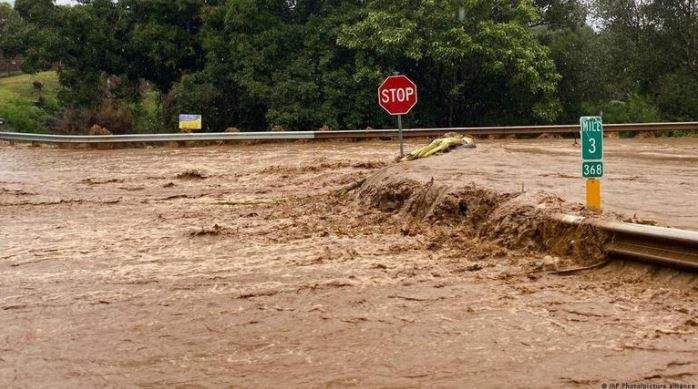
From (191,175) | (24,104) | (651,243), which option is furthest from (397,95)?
(24,104)

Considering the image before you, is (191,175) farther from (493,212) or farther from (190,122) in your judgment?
(190,122)

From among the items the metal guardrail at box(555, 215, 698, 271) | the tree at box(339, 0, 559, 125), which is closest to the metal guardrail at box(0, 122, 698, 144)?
the tree at box(339, 0, 559, 125)

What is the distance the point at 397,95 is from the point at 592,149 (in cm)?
768

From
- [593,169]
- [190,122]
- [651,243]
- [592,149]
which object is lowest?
[651,243]

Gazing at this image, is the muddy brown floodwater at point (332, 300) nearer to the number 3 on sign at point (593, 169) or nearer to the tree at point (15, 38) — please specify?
the number 3 on sign at point (593, 169)

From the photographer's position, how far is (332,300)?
544 centimetres

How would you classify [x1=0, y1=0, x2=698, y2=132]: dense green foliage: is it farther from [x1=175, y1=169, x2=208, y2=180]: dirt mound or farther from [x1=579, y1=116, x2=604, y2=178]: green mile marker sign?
[x1=579, y1=116, x2=604, y2=178]: green mile marker sign

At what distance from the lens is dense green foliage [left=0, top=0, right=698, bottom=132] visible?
2867cm

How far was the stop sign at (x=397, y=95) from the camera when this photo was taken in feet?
44.9

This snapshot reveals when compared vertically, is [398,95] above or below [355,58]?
below

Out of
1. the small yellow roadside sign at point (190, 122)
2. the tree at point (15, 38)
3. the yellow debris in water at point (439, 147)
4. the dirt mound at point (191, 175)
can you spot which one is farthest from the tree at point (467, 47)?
the tree at point (15, 38)

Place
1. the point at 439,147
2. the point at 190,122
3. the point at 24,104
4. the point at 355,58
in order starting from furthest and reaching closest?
the point at 24,104 < the point at 355,58 < the point at 190,122 < the point at 439,147

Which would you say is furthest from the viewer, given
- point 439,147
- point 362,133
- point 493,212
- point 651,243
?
point 362,133

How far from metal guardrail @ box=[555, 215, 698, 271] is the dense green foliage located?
2216 cm
